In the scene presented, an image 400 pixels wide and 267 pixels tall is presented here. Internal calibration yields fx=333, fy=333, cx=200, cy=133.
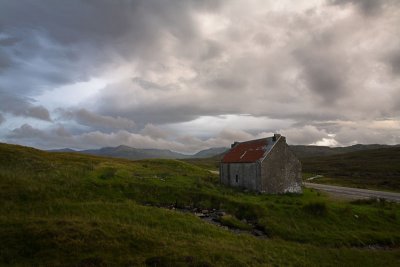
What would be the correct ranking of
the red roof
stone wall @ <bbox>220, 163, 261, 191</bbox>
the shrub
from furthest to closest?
the red roof → stone wall @ <bbox>220, 163, 261, 191</bbox> → the shrub

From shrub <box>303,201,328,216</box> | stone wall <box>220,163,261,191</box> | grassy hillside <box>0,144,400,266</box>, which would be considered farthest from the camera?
stone wall <box>220,163,261,191</box>

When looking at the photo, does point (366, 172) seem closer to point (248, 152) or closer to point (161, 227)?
point (248, 152)

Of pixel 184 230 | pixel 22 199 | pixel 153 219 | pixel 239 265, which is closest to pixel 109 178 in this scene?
pixel 22 199

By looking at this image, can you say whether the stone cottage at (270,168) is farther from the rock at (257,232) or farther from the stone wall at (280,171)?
the rock at (257,232)

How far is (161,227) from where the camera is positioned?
22953 millimetres

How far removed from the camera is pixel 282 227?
2702 centimetres

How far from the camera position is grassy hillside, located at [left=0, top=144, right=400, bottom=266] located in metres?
17.3

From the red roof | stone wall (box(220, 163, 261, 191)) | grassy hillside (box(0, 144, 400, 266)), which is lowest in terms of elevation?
grassy hillside (box(0, 144, 400, 266))

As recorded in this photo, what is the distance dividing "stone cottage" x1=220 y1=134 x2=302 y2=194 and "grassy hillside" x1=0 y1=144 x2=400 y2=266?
6502 millimetres

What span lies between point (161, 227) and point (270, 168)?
76.8 ft

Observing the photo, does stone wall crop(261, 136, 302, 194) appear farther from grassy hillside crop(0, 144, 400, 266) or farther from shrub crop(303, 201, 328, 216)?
shrub crop(303, 201, 328, 216)

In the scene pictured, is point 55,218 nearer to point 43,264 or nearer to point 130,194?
point 43,264

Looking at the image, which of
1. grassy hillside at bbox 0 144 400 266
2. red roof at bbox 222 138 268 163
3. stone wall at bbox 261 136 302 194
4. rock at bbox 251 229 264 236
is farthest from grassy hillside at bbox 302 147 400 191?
rock at bbox 251 229 264 236

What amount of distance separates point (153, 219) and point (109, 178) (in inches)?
562
